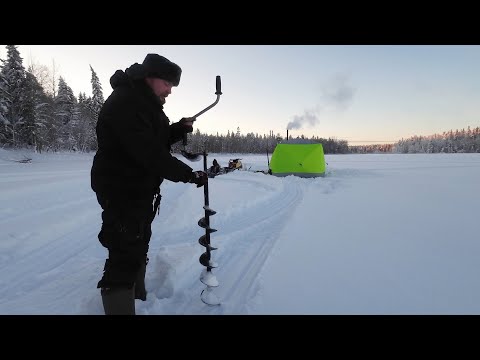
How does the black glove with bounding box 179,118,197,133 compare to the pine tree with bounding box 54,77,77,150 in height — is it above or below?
below

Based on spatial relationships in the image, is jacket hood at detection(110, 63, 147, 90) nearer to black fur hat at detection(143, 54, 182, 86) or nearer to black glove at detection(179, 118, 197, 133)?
black fur hat at detection(143, 54, 182, 86)

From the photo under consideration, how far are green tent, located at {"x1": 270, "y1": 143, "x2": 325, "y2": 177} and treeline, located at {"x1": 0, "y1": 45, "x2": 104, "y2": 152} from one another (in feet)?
110

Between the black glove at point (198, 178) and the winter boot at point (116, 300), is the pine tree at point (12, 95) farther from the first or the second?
the black glove at point (198, 178)

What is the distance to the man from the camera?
2.04m

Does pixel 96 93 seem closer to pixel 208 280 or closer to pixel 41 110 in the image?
pixel 41 110

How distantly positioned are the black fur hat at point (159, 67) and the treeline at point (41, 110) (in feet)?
132

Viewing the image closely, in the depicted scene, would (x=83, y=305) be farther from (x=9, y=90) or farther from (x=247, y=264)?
(x=9, y=90)

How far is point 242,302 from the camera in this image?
2945 mm

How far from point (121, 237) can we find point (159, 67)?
1383 millimetres

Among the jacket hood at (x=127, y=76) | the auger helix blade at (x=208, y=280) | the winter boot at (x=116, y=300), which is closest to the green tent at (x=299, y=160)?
the auger helix blade at (x=208, y=280)

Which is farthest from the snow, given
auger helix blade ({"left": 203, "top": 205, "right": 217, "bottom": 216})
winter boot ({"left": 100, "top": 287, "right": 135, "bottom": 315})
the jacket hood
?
the jacket hood

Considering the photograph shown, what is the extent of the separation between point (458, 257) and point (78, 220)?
21.8 ft

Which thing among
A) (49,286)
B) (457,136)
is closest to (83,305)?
(49,286)

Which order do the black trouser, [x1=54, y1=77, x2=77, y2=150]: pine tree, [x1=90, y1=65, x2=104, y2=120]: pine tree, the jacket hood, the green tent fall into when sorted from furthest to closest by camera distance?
[x1=90, y1=65, x2=104, y2=120]: pine tree → [x1=54, y1=77, x2=77, y2=150]: pine tree → the green tent → the jacket hood → the black trouser
